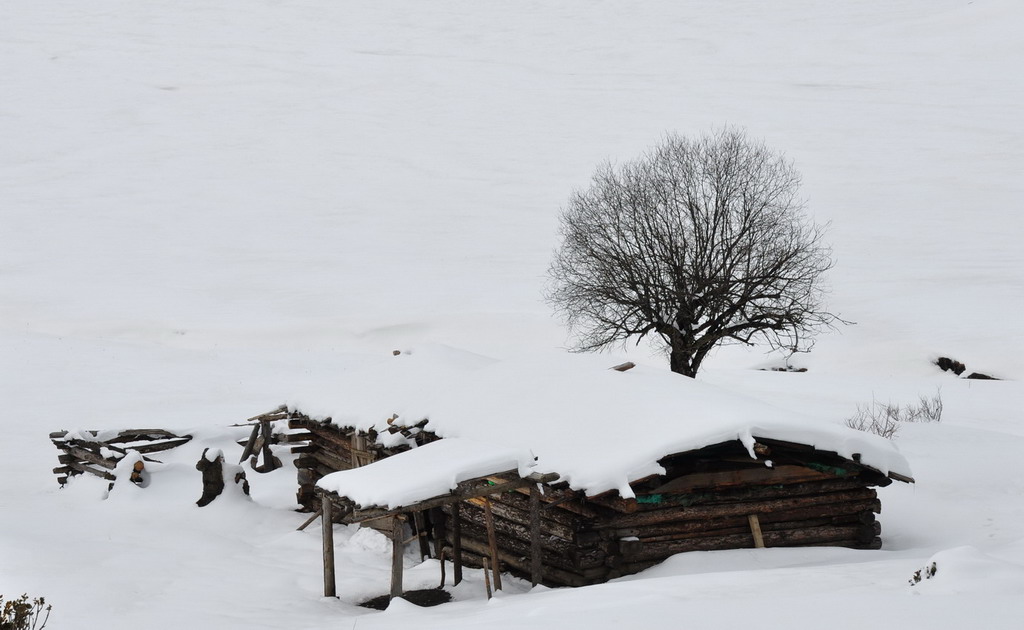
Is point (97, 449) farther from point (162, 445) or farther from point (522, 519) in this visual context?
point (522, 519)

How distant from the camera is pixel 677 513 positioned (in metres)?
11.7

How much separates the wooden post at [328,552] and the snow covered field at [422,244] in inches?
7.1

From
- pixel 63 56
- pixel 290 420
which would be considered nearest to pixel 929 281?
pixel 290 420

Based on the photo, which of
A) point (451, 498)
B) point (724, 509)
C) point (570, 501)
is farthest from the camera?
point (724, 509)

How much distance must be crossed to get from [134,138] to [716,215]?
51.3m

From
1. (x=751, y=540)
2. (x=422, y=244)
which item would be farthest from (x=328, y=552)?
(x=422, y=244)

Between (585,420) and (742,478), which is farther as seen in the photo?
(585,420)

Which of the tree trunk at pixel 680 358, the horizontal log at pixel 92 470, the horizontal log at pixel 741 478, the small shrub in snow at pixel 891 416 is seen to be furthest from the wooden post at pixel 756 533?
the horizontal log at pixel 92 470

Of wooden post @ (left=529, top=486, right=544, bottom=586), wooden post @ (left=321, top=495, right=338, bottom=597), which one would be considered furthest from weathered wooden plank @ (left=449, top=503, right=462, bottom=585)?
wooden post @ (left=321, top=495, right=338, bottom=597)

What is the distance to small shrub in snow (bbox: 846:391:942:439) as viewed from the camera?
61.5 ft

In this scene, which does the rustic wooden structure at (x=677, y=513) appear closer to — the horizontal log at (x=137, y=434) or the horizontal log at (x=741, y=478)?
the horizontal log at (x=741, y=478)

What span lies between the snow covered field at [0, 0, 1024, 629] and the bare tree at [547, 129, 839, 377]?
3.21 m

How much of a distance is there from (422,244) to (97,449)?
3107 centimetres

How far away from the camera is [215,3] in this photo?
3792 inches
